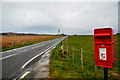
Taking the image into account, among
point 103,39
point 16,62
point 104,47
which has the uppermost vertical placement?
point 103,39

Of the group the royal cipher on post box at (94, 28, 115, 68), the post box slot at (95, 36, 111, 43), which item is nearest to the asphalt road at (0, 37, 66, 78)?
the royal cipher on post box at (94, 28, 115, 68)

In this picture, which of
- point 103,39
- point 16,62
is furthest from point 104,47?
point 16,62

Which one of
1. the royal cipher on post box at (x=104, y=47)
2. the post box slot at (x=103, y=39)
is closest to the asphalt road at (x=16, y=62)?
the royal cipher on post box at (x=104, y=47)

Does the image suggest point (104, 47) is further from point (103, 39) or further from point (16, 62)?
point (16, 62)

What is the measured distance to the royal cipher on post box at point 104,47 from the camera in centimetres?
257

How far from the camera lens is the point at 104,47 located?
267 cm

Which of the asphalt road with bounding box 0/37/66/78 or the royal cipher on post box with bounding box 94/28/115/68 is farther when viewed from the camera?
the asphalt road with bounding box 0/37/66/78

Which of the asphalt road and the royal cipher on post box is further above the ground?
the royal cipher on post box

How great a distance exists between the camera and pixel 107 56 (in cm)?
264

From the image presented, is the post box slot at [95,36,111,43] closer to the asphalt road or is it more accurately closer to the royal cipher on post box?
the royal cipher on post box

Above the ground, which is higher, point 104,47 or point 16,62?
point 104,47

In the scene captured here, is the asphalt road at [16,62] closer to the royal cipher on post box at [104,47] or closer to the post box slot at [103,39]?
the royal cipher on post box at [104,47]

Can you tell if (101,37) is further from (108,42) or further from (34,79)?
(34,79)

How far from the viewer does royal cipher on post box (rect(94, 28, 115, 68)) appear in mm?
2572
